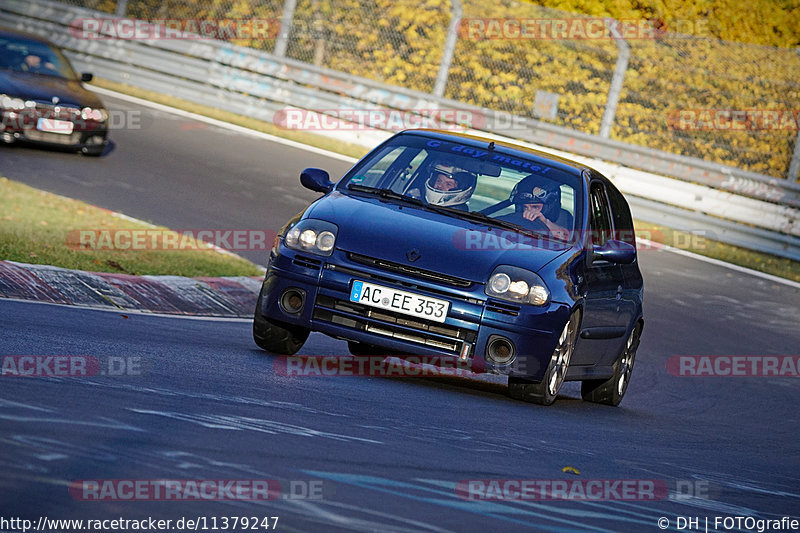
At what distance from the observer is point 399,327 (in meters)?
7.54

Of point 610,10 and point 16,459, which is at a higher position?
point 610,10

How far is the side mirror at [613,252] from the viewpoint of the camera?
8.52 meters

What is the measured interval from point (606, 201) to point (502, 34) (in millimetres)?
12322

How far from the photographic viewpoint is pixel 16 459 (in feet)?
14.5

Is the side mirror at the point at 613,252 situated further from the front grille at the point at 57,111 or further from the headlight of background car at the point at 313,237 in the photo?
the front grille at the point at 57,111

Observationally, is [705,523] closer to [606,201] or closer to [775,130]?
[606,201]

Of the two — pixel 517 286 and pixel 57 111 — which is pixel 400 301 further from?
pixel 57 111

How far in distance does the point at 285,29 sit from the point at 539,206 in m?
14.3

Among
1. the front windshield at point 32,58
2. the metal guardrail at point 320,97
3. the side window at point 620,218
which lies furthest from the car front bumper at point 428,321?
the metal guardrail at point 320,97

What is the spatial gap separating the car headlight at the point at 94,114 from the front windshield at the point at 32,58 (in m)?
1.16

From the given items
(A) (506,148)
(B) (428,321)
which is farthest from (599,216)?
(B) (428,321)

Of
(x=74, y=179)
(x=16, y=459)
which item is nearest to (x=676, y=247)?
(x=74, y=179)

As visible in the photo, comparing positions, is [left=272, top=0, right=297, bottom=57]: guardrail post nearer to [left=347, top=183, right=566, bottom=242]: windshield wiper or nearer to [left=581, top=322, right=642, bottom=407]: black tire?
[left=581, top=322, right=642, bottom=407]: black tire

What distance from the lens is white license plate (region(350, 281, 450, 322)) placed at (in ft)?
24.6
